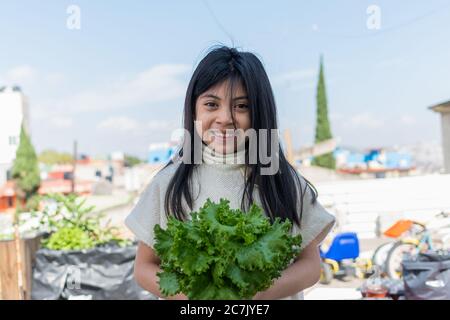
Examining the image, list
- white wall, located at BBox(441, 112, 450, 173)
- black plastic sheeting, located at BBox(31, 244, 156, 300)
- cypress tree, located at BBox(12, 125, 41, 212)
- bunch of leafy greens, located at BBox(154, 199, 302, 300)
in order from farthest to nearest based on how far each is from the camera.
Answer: cypress tree, located at BBox(12, 125, 41, 212), white wall, located at BBox(441, 112, 450, 173), black plastic sheeting, located at BBox(31, 244, 156, 300), bunch of leafy greens, located at BBox(154, 199, 302, 300)

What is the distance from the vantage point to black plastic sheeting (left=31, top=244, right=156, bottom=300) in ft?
11.8

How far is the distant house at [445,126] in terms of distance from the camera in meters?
7.11

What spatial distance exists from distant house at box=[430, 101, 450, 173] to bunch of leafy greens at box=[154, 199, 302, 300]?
6769 millimetres

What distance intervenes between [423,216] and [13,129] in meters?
5.09

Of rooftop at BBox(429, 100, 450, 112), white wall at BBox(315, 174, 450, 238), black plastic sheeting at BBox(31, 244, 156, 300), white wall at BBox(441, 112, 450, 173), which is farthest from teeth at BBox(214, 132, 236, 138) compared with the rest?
rooftop at BBox(429, 100, 450, 112)

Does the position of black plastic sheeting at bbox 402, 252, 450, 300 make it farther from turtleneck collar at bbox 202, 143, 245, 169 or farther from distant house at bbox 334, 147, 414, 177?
distant house at bbox 334, 147, 414, 177

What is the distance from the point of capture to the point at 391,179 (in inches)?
304

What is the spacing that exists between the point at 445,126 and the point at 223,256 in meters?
7.01

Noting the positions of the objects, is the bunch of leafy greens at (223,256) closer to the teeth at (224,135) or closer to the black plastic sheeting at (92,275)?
the teeth at (224,135)

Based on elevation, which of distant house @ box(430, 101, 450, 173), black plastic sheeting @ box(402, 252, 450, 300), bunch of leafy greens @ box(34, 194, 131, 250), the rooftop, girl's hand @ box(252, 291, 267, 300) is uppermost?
the rooftop

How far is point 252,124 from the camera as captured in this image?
1.19 meters

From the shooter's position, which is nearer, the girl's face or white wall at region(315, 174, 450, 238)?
the girl's face

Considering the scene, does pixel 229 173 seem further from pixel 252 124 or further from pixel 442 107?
pixel 442 107
